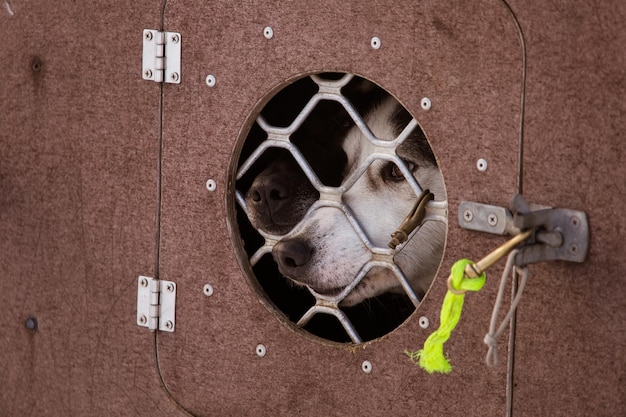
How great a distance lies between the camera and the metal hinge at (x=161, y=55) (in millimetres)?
1614

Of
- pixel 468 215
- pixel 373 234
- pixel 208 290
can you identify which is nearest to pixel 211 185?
pixel 208 290

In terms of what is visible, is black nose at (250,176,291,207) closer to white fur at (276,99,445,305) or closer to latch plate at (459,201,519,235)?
white fur at (276,99,445,305)

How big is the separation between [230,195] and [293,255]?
Result: 16 centimetres

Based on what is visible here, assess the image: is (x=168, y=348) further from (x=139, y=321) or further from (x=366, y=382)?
(x=366, y=382)

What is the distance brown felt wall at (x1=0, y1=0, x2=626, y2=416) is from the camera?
4.08 feet

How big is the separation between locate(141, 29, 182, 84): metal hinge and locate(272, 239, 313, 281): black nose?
13.2 inches

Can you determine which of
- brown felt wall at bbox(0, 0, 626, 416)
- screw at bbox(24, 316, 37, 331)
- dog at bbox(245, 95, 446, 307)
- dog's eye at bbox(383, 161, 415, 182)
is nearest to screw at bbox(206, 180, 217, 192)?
brown felt wall at bbox(0, 0, 626, 416)

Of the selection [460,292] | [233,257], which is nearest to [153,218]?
[233,257]

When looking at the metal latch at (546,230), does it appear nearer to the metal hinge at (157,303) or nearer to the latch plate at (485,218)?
the latch plate at (485,218)

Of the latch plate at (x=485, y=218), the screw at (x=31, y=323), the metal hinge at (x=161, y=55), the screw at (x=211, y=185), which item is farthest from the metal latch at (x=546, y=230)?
the screw at (x=31, y=323)

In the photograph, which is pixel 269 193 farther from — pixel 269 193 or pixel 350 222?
pixel 350 222

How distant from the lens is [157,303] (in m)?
1.71

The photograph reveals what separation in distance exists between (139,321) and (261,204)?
303mm

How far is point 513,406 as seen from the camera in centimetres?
134
